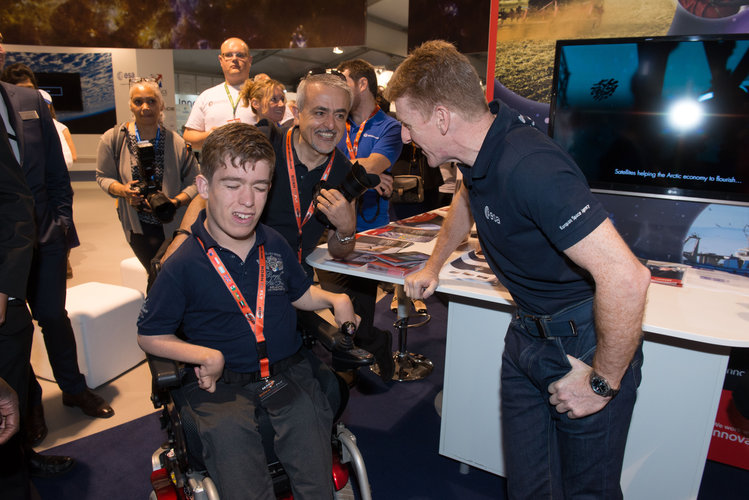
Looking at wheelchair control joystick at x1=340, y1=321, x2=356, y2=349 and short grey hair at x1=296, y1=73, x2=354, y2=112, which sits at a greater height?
short grey hair at x1=296, y1=73, x2=354, y2=112

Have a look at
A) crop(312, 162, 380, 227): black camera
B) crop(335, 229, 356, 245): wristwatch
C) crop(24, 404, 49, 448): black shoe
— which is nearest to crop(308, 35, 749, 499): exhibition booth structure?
crop(335, 229, 356, 245): wristwatch

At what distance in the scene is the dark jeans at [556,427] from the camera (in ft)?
4.29

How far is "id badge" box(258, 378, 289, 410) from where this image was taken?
1567 millimetres

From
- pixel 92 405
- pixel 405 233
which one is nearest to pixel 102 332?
pixel 92 405

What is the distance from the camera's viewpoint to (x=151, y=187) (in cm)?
286

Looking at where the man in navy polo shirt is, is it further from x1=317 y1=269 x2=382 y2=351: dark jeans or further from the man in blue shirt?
the man in blue shirt

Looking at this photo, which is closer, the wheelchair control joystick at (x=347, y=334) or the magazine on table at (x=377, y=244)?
the wheelchair control joystick at (x=347, y=334)

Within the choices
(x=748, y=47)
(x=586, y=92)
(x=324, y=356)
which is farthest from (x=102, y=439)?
(x=748, y=47)

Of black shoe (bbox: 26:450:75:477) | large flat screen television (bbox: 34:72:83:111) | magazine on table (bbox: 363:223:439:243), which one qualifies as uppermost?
large flat screen television (bbox: 34:72:83:111)

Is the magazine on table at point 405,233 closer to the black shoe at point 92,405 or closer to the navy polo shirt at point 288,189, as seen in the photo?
the navy polo shirt at point 288,189

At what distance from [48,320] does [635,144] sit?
3.00 m

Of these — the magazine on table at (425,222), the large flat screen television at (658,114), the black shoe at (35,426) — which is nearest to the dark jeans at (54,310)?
the black shoe at (35,426)

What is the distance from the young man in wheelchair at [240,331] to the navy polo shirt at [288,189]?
1.06ft

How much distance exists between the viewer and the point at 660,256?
257cm
